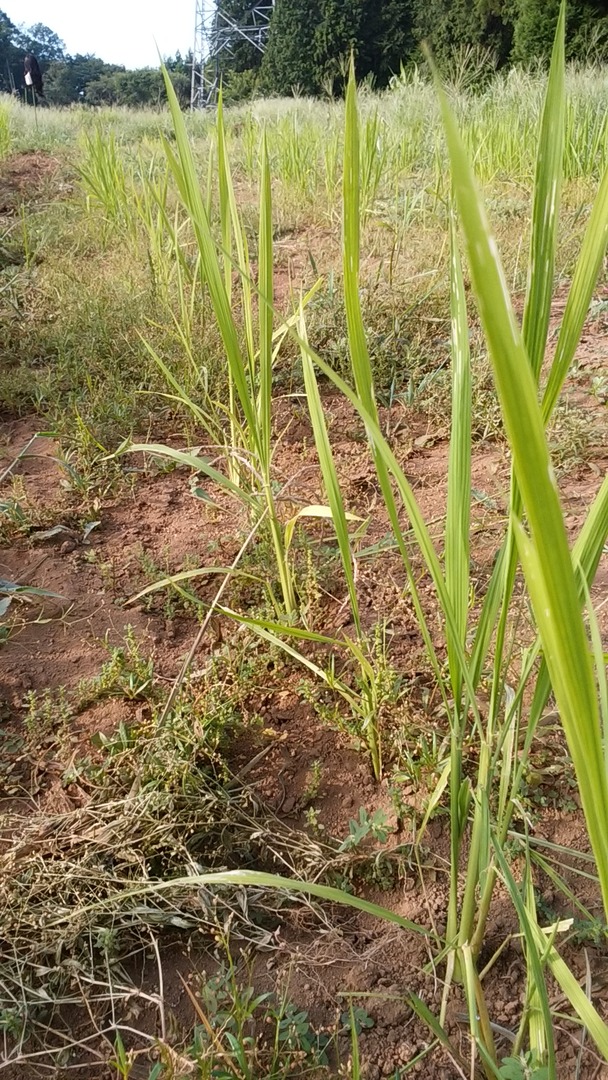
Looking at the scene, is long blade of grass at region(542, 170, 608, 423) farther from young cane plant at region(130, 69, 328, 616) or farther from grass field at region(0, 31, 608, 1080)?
young cane plant at region(130, 69, 328, 616)

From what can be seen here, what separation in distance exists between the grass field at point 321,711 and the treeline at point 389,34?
10.2 meters

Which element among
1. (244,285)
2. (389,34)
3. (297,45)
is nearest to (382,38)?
(389,34)

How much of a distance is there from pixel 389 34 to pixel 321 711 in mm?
19207

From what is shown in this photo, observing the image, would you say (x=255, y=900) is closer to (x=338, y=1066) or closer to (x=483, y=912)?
(x=338, y=1066)

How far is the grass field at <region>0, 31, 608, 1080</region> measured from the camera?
516 mm

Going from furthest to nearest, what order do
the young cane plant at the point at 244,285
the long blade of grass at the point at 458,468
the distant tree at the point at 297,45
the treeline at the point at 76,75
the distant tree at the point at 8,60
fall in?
the distant tree at the point at 8,60 → the treeline at the point at 76,75 → the distant tree at the point at 297,45 → the young cane plant at the point at 244,285 → the long blade of grass at the point at 458,468

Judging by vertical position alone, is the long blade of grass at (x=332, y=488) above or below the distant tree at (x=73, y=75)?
below

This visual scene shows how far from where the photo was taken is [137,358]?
199 cm

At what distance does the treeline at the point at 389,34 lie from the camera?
9.52 metres

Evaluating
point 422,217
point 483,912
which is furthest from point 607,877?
point 422,217

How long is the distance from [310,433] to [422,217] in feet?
5.13

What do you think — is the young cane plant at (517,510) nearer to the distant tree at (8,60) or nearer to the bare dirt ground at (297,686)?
the bare dirt ground at (297,686)

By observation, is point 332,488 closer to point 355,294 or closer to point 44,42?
point 355,294

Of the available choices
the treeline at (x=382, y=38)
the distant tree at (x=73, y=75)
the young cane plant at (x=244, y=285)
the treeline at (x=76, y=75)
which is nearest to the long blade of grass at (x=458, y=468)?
the young cane plant at (x=244, y=285)
